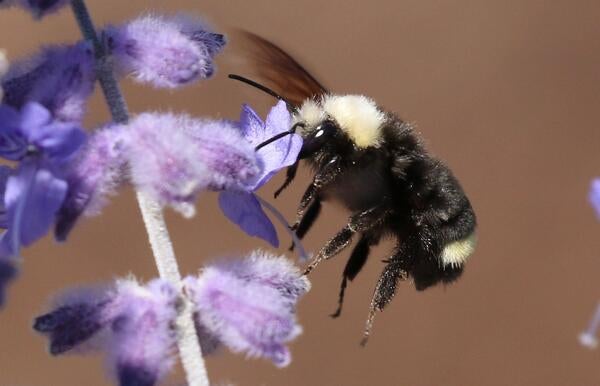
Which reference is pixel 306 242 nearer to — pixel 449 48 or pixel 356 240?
pixel 449 48

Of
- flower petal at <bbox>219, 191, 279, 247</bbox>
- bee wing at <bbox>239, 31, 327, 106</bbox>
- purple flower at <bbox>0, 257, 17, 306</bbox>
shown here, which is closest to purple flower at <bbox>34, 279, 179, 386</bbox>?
purple flower at <bbox>0, 257, 17, 306</bbox>

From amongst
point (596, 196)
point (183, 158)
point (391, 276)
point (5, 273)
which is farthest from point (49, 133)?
point (596, 196)

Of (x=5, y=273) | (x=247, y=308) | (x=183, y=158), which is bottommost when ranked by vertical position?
(x=5, y=273)

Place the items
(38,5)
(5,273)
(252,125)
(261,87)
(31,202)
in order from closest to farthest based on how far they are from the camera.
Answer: (31,202), (38,5), (5,273), (252,125), (261,87)

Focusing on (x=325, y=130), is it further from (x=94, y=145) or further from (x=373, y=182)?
(x=94, y=145)

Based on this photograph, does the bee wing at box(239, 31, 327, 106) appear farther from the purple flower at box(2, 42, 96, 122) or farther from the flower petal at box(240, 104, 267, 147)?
the purple flower at box(2, 42, 96, 122)

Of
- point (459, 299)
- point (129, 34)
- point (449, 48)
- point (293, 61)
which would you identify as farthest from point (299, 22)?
point (129, 34)

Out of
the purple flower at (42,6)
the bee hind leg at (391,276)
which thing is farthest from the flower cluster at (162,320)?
the bee hind leg at (391,276)
